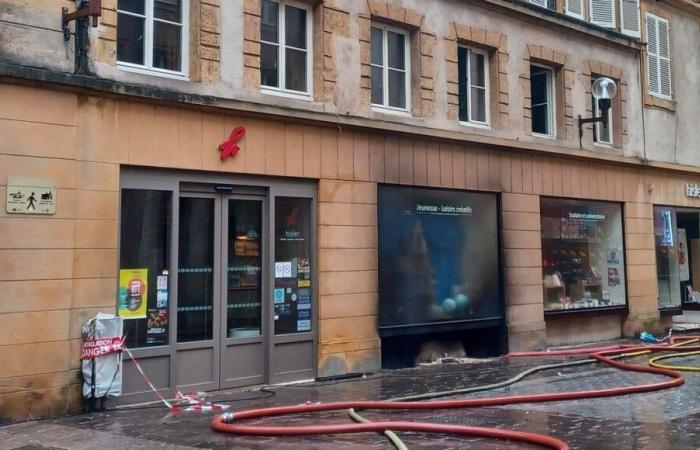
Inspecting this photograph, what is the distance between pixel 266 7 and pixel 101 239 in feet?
14.8

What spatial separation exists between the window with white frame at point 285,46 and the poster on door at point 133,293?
3476mm

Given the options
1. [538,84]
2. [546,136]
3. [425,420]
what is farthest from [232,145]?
[538,84]

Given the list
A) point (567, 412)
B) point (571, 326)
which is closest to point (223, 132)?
point (567, 412)

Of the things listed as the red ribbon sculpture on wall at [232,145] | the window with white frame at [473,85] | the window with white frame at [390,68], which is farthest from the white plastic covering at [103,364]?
the window with white frame at [473,85]

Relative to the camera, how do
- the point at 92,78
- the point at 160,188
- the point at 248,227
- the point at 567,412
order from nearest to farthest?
the point at 567,412
the point at 92,78
the point at 160,188
the point at 248,227

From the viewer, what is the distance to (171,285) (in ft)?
31.3

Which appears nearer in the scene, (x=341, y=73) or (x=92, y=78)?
(x=92, y=78)

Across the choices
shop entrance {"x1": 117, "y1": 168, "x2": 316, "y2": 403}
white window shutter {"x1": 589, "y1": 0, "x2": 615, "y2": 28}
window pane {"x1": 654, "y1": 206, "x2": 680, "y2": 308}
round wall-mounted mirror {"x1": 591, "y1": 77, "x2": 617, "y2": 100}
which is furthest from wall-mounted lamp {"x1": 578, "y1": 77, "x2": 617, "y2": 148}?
shop entrance {"x1": 117, "y1": 168, "x2": 316, "y2": 403}

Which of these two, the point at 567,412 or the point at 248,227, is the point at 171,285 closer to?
the point at 248,227

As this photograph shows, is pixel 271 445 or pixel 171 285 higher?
pixel 171 285

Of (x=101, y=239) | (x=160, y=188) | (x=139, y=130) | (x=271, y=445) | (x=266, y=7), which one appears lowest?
(x=271, y=445)

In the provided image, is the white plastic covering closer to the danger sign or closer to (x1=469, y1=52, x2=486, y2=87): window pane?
the danger sign

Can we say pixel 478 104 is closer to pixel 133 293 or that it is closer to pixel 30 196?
pixel 133 293

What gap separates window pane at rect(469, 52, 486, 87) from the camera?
13953 millimetres
